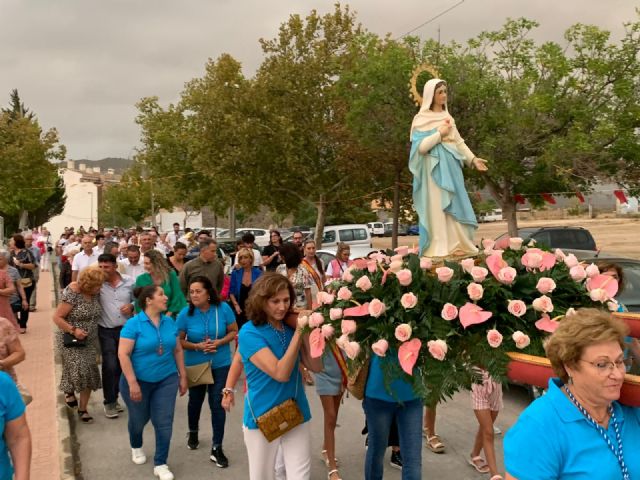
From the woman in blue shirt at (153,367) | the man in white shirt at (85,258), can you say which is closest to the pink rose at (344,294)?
the woman in blue shirt at (153,367)

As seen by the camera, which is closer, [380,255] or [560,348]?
[560,348]

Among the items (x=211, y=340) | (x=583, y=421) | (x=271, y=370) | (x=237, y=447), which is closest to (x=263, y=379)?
(x=271, y=370)

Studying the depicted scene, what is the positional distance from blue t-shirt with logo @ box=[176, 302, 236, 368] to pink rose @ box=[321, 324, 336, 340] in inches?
115

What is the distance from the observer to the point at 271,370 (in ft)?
13.6

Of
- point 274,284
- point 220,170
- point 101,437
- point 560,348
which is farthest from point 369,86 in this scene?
point 560,348

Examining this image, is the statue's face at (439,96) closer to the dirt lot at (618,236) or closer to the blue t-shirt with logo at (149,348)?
the blue t-shirt with logo at (149,348)

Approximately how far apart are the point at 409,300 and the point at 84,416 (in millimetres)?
5651

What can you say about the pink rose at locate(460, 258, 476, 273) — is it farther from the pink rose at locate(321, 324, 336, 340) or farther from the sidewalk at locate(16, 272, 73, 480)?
the sidewalk at locate(16, 272, 73, 480)

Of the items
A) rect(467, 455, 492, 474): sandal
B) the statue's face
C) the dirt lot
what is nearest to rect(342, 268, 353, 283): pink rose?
rect(467, 455, 492, 474): sandal

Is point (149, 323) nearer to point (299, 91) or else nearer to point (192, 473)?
point (192, 473)

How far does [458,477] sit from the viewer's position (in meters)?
5.83

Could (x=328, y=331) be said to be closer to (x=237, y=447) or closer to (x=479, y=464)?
(x=479, y=464)

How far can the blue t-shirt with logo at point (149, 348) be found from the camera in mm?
5852

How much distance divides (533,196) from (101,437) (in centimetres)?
1499
